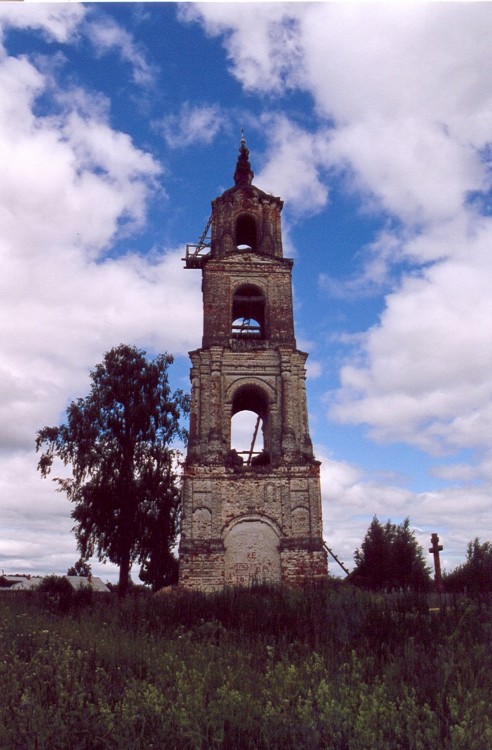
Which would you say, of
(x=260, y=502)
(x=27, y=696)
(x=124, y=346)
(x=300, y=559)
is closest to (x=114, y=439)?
(x=124, y=346)

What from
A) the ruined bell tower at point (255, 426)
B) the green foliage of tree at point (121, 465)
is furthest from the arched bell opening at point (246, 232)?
the green foliage of tree at point (121, 465)

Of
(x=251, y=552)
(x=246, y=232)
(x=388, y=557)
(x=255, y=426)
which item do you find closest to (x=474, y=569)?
(x=388, y=557)

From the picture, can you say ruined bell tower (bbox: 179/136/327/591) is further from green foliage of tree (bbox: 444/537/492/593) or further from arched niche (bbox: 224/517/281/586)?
green foliage of tree (bbox: 444/537/492/593)

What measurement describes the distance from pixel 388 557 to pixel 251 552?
9384mm

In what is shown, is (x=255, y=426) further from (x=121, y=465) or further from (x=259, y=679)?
(x=259, y=679)

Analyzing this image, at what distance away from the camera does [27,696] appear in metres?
4.82

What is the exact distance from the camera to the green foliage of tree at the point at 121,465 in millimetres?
20641

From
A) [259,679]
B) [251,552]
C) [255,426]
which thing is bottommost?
[259,679]

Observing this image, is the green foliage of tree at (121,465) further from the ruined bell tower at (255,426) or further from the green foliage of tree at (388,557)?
the green foliage of tree at (388,557)

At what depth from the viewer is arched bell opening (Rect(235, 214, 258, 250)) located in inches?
901

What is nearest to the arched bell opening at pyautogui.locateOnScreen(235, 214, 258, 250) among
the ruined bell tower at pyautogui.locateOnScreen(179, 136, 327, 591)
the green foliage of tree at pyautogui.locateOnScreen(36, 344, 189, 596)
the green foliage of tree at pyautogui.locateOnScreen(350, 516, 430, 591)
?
the ruined bell tower at pyautogui.locateOnScreen(179, 136, 327, 591)

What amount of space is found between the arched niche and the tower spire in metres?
14.7

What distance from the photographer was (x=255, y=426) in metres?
21.8

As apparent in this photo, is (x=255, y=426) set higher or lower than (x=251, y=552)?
higher
